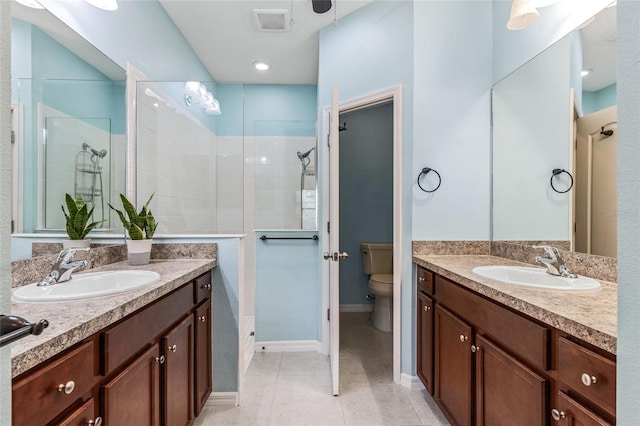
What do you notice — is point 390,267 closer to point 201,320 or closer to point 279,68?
point 201,320

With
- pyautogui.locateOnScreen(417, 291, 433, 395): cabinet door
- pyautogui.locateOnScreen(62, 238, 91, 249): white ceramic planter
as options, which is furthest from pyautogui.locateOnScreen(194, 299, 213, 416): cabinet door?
pyautogui.locateOnScreen(417, 291, 433, 395): cabinet door

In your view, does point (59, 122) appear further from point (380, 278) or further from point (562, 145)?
point (380, 278)

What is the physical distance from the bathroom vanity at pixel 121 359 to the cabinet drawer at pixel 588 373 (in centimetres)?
132

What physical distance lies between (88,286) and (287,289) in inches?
63.0

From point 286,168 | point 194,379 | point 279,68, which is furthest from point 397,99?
point 194,379

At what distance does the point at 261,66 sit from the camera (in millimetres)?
3029

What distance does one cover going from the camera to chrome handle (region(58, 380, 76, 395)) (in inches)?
28.7

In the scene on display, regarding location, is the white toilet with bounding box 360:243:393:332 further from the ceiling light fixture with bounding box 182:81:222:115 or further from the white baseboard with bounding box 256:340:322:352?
the ceiling light fixture with bounding box 182:81:222:115

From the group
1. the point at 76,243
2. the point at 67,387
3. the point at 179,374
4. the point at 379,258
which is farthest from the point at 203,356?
the point at 379,258

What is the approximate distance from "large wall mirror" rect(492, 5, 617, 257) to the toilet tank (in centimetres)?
138

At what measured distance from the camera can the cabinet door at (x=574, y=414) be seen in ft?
2.49

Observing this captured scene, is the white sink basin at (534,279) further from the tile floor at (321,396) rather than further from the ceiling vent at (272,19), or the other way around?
the ceiling vent at (272,19)

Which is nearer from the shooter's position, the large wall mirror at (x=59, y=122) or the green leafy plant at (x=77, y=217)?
the large wall mirror at (x=59, y=122)

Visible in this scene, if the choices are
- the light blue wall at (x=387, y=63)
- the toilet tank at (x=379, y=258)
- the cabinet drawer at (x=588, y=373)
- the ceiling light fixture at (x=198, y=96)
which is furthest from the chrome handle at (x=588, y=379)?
the ceiling light fixture at (x=198, y=96)
